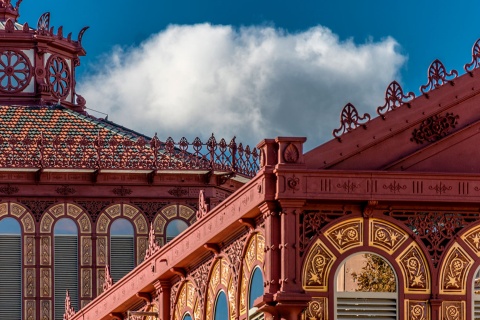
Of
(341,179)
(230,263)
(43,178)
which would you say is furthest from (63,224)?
(341,179)

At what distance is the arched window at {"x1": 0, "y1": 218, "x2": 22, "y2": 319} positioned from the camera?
60.8 metres

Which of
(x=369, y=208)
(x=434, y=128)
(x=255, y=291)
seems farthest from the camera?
(x=434, y=128)

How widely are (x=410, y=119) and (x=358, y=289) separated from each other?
11.5 feet

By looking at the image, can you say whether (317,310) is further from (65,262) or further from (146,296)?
(65,262)

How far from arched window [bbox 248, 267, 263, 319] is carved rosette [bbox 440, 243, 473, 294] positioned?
3226mm

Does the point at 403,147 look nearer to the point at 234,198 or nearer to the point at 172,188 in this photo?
the point at 234,198

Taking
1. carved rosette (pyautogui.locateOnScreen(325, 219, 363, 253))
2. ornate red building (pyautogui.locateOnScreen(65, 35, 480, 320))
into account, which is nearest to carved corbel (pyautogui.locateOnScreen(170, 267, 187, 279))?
ornate red building (pyautogui.locateOnScreen(65, 35, 480, 320))

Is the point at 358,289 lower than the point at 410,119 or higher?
lower

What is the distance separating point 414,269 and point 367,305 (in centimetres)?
104

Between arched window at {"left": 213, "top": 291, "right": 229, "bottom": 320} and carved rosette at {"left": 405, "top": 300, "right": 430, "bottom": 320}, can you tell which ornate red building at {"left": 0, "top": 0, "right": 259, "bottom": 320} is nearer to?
arched window at {"left": 213, "top": 291, "right": 229, "bottom": 320}

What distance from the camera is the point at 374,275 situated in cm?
3953

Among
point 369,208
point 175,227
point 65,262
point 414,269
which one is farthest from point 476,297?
point 65,262

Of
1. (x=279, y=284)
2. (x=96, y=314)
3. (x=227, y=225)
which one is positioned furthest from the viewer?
(x=96, y=314)

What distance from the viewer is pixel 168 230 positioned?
61.1 metres
